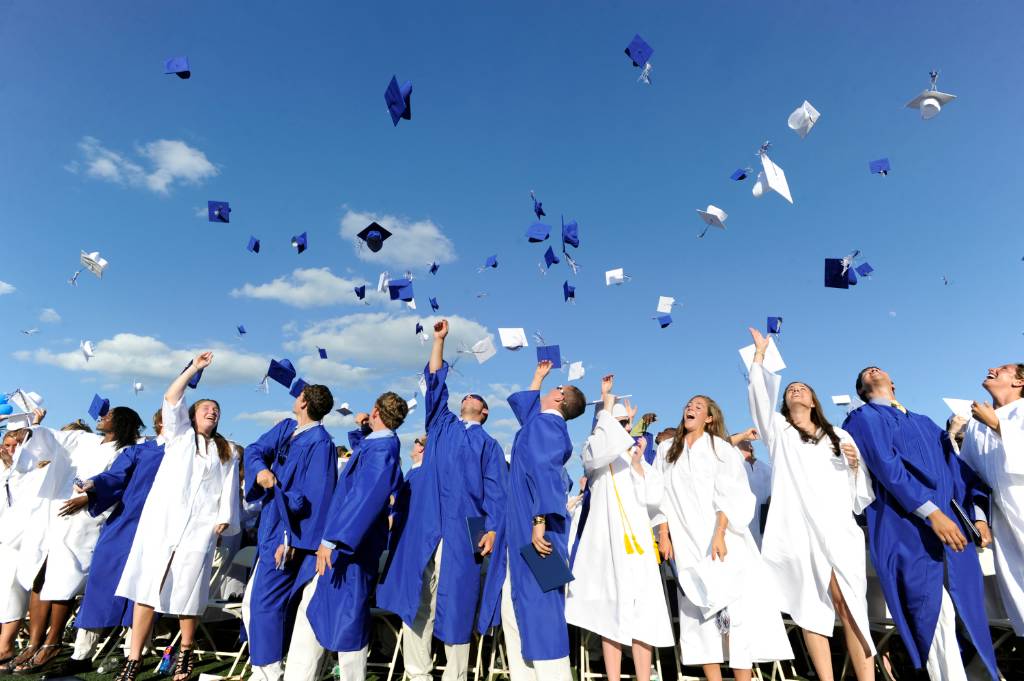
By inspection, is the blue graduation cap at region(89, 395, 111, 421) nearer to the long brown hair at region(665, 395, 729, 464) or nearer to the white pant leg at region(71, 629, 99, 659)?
the white pant leg at region(71, 629, 99, 659)

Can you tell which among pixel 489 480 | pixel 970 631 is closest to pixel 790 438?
pixel 970 631

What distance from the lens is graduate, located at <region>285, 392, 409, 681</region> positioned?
395 cm

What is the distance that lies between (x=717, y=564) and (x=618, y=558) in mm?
667

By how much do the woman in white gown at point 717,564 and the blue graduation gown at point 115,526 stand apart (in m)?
4.53

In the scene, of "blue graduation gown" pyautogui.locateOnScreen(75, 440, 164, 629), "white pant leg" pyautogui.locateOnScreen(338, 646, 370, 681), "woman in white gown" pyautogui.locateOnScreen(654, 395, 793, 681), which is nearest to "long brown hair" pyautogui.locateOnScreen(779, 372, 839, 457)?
"woman in white gown" pyautogui.locateOnScreen(654, 395, 793, 681)

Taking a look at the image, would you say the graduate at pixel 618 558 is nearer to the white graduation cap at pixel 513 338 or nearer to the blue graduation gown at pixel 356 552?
the blue graduation gown at pixel 356 552

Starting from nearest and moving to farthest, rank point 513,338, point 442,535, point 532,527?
point 532,527 < point 442,535 < point 513,338

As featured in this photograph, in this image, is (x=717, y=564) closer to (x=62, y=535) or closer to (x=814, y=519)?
(x=814, y=519)

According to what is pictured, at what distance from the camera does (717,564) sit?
159 inches

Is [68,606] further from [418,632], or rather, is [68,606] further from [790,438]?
[790,438]

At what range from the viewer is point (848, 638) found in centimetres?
404

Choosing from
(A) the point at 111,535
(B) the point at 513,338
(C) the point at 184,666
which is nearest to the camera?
(C) the point at 184,666

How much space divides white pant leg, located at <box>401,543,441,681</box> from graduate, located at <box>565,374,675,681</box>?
100 centimetres

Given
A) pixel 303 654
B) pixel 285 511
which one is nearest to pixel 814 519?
pixel 303 654
